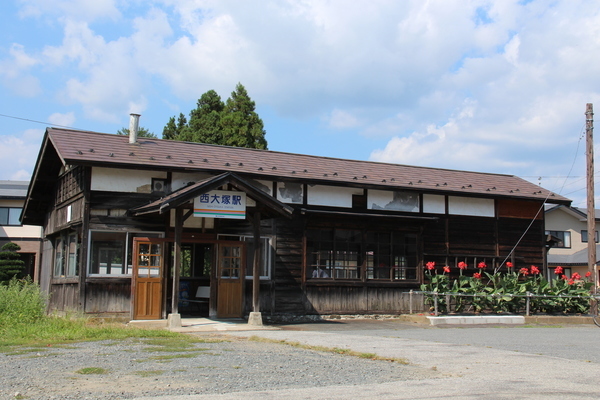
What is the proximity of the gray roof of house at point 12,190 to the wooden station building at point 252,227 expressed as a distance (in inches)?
737

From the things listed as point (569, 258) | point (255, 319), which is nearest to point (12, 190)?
point (255, 319)

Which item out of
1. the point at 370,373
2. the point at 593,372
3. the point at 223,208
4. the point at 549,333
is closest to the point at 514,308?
the point at 549,333

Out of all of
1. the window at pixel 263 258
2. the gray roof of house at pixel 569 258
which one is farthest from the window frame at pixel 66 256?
the gray roof of house at pixel 569 258

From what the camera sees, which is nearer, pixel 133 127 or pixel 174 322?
pixel 174 322

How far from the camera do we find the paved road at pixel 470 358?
692 cm

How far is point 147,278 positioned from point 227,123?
24.0 meters

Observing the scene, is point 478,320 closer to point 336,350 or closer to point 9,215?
point 336,350

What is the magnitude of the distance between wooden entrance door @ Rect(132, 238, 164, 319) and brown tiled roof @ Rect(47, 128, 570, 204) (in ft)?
6.67

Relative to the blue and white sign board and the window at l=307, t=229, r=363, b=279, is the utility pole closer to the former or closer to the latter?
the window at l=307, t=229, r=363, b=279

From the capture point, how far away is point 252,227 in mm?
18016

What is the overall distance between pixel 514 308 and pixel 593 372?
11779mm

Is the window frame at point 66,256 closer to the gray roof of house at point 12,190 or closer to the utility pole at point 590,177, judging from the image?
the utility pole at point 590,177

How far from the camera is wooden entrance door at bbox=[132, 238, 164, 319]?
16.3 m

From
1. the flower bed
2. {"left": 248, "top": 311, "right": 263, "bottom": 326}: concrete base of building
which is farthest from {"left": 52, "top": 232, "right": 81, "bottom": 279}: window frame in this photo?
the flower bed
